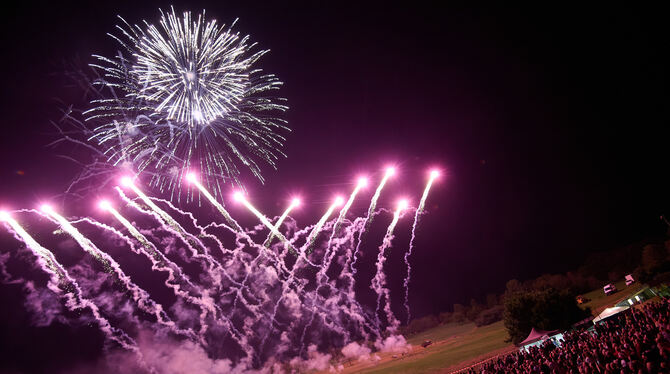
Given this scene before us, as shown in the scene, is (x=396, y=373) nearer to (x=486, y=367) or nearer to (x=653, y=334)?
(x=486, y=367)

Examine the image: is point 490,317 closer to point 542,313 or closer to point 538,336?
point 542,313

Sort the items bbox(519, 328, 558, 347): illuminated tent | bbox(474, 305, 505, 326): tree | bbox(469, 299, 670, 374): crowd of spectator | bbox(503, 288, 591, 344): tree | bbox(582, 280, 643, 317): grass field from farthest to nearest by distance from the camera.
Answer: bbox(474, 305, 505, 326): tree
bbox(582, 280, 643, 317): grass field
bbox(503, 288, 591, 344): tree
bbox(519, 328, 558, 347): illuminated tent
bbox(469, 299, 670, 374): crowd of spectator

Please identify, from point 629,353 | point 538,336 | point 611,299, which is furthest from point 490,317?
point 629,353

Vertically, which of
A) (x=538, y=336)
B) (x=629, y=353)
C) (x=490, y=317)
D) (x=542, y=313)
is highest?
(x=629, y=353)

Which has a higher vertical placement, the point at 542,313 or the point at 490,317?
the point at 542,313

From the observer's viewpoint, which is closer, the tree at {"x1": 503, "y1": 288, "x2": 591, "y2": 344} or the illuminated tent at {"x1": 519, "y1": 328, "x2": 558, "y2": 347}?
the illuminated tent at {"x1": 519, "y1": 328, "x2": 558, "y2": 347}

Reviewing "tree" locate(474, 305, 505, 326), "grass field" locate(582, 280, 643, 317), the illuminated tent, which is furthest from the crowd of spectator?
"tree" locate(474, 305, 505, 326)

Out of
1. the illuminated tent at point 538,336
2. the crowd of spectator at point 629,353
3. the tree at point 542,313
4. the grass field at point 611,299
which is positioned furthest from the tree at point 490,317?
the crowd of spectator at point 629,353

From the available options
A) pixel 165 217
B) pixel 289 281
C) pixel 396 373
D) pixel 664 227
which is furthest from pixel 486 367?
pixel 664 227

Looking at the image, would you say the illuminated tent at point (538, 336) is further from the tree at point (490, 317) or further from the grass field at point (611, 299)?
the tree at point (490, 317)

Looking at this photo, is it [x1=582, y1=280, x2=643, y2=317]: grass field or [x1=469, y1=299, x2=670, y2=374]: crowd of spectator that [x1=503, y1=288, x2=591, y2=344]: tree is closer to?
[x1=582, y1=280, x2=643, y2=317]: grass field

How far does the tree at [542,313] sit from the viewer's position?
35.2 meters

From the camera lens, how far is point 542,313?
3588 centimetres

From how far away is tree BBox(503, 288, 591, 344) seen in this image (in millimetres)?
35250
